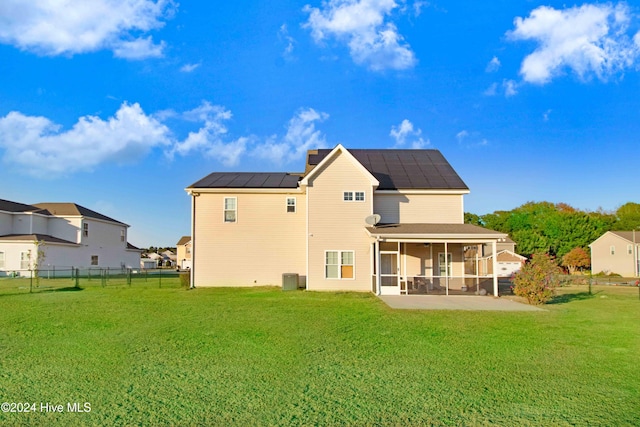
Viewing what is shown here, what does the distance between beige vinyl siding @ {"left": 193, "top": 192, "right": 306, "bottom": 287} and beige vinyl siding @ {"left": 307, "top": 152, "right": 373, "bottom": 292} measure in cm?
172

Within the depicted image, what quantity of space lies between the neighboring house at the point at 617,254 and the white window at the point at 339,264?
145 ft

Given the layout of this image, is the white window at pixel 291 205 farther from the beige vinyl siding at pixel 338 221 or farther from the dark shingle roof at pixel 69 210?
the dark shingle roof at pixel 69 210

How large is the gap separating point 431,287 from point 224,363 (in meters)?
14.0

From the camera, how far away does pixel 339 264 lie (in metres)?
21.0

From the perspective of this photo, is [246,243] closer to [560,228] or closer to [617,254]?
[617,254]

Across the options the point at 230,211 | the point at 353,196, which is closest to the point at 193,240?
the point at 230,211

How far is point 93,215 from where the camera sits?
39.7m

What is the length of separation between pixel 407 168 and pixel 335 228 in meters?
6.40

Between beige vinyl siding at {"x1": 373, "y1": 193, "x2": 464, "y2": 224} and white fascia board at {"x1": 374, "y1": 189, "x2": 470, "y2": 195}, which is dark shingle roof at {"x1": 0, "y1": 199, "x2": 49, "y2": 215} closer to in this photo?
beige vinyl siding at {"x1": 373, "y1": 193, "x2": 464, "y2": 224}

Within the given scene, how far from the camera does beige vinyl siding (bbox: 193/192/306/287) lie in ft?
73.0

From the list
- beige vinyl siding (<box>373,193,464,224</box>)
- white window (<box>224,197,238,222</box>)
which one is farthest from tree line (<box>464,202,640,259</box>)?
white window (<box>224,197,238,222</box>)

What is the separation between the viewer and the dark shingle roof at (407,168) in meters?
22.6

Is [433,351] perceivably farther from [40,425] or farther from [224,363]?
[40,425]

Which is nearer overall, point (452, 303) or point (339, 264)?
point (452, 303)
